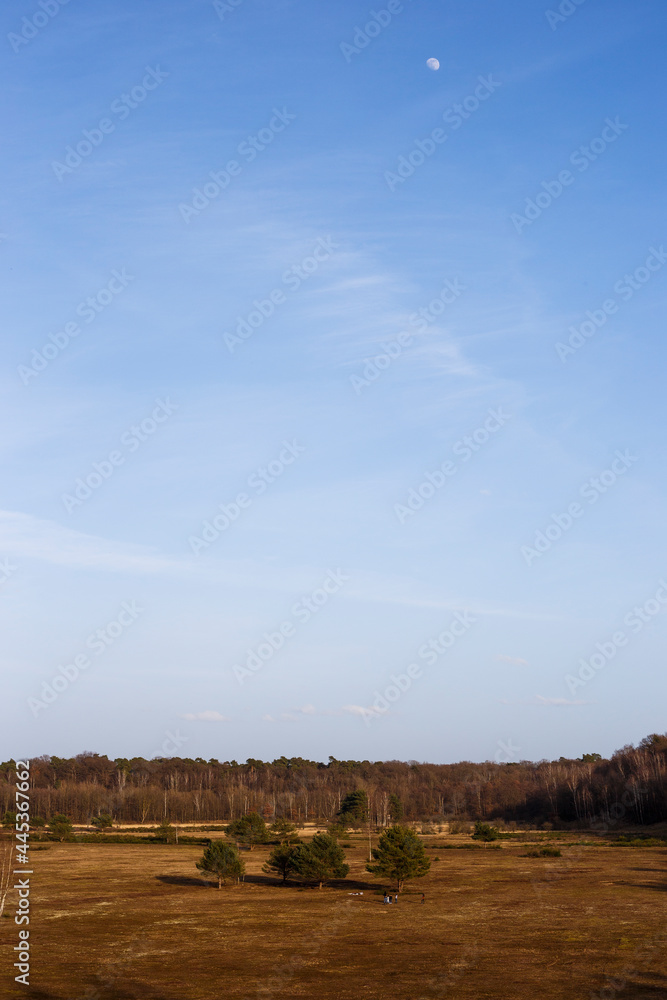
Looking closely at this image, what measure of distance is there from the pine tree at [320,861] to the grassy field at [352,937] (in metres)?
1.17

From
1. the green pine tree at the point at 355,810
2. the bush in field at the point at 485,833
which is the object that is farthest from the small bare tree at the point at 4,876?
the green pine tree at the point at 355,810

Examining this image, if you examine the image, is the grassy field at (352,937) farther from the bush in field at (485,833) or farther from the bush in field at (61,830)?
the bush in field at (61,830)

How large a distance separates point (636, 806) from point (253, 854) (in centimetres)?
6109

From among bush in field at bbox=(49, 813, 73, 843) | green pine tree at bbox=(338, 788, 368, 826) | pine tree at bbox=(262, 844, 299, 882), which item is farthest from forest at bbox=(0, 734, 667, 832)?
pine tree at bbox=(262, 844, 299, 882)

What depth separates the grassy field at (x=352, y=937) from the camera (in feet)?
97.2

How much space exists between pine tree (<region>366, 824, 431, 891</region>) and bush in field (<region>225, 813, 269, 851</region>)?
42.2 meters

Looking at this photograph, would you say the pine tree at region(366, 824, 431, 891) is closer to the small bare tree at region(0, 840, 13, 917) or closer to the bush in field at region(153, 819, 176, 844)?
the small bare tree at region(0, 840, 13, 917)

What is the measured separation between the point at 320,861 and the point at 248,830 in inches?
1453

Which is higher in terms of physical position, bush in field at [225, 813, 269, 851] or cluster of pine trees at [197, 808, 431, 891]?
cluster of pine trees at [197, 808, 431, 891]

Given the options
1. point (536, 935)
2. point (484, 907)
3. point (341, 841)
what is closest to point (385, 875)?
point (484, 907)

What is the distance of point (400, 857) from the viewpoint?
54469 mm

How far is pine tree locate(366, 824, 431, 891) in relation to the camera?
54.6m

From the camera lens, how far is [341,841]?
347 ft

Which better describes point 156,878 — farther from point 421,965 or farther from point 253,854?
point 421,965
